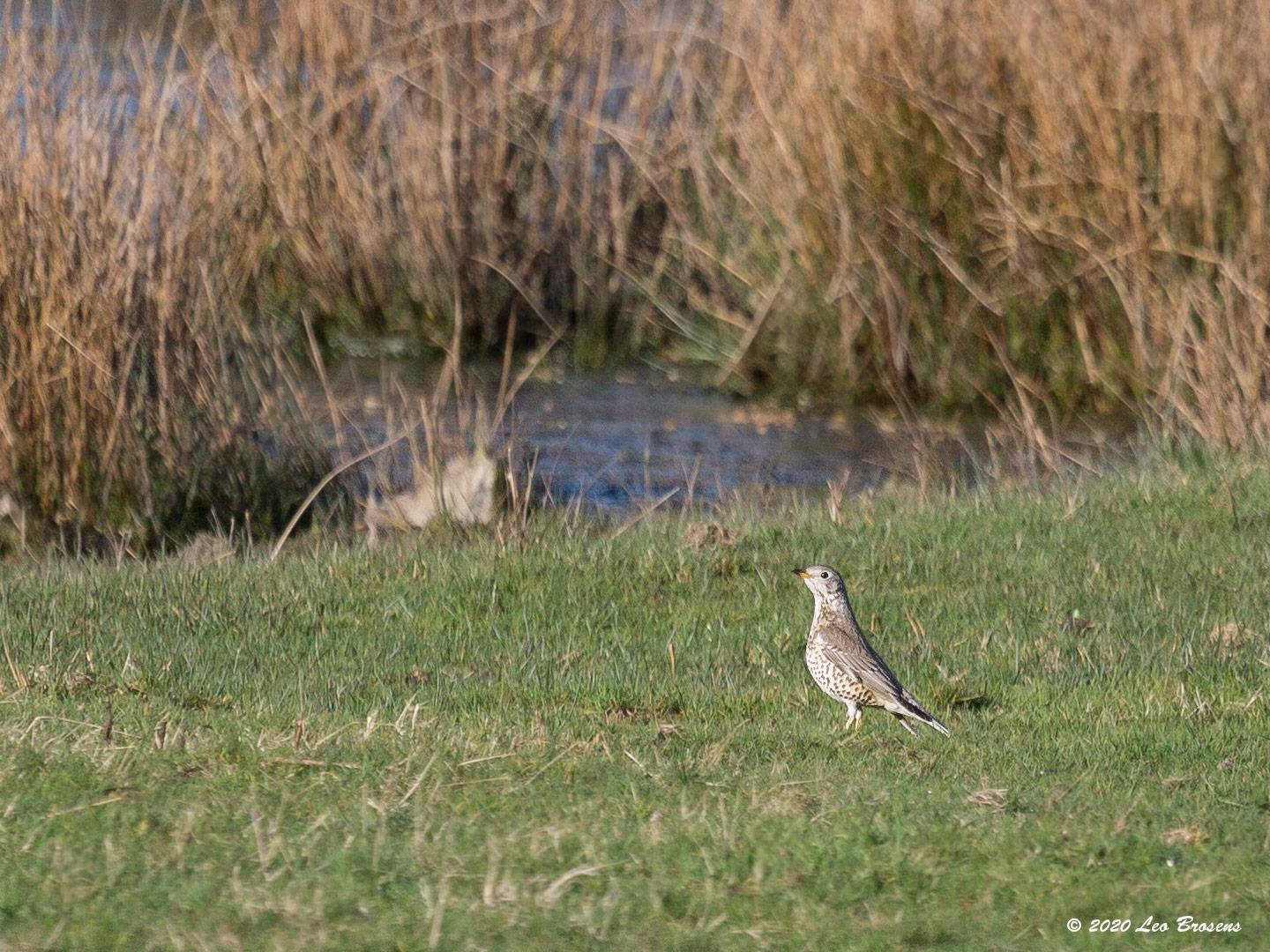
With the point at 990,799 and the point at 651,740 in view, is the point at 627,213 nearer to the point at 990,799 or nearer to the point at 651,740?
the point at 651,740

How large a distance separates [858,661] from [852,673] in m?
0.04

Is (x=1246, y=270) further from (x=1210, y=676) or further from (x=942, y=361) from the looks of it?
(x=1210, y=676)

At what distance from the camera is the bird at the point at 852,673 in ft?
18.0

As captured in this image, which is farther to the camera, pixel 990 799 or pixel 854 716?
pixel 854 716

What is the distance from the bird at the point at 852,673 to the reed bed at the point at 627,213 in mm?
4020

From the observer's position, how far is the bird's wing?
5484mm

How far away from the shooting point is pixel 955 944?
409 cm

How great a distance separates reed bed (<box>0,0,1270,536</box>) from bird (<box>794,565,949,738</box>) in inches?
158

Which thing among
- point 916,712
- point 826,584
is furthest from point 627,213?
point 916,712

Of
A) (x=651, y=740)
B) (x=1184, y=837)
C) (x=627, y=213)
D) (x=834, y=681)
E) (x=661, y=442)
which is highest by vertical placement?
(x=1184, y=837)

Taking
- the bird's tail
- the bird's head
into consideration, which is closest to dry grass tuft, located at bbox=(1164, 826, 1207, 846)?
the bird's tail

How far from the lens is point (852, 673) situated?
5.55 meters

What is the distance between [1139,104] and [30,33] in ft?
19.3

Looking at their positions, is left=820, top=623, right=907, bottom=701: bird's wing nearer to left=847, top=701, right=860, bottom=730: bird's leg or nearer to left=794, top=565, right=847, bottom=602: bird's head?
left=847, top=701, right=860, bottom=730: bird's leg
